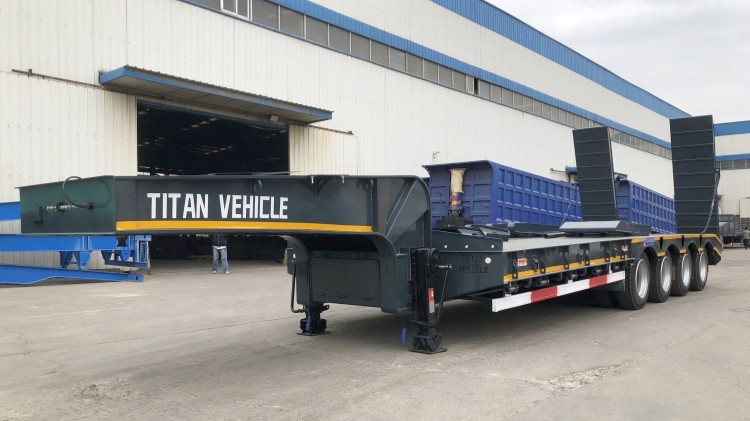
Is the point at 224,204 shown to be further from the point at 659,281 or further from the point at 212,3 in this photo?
the point at 212,3

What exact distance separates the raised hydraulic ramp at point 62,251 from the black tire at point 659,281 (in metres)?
10.5

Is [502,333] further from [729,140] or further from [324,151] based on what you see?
[729,140]

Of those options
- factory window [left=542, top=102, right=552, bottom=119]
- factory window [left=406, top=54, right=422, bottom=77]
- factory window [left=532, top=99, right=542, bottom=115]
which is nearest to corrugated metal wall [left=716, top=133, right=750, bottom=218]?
factory window [left=542, top=102, right=552, bottom=119]

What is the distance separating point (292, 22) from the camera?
20.2 m

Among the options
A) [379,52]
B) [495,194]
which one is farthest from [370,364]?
[379,52]

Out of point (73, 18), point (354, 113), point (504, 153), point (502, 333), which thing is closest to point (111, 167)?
point (73, 18)

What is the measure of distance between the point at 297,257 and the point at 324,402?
2837mm

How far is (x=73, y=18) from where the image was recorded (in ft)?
49.4

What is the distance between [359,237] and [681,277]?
830 centimetres

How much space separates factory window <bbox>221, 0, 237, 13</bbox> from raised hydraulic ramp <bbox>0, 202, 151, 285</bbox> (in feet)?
25.1

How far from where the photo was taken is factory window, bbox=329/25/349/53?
2169 cm

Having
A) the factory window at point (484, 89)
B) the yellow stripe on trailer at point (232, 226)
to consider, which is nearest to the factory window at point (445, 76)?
the factory window at point (484, 89)

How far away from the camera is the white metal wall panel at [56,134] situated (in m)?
14.0

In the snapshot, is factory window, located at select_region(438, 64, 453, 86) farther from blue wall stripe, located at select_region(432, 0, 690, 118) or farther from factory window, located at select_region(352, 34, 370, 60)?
factory window, located at select_region(352, 34, 370, 60)
